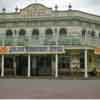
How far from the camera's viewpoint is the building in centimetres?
3275

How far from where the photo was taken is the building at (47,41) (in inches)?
1289

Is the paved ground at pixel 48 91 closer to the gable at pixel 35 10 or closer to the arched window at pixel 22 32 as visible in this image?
the gable at pixel 35 10

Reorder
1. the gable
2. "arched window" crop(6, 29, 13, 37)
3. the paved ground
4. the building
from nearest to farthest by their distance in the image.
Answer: the paved ground < the building < the gable < "arched window" crop(6, 29, 13, 37)

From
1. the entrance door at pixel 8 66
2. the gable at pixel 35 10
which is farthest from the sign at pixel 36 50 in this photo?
the gable at pixel 35 10

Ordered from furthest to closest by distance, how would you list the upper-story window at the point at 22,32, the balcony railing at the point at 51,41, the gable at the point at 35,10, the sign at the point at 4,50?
the upper-story window at the point at 22,32
the gable at the point at 35,10
the balcony railing at the point at 51,41
the sign at the point at 4,50

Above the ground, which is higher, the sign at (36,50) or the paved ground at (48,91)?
the sign at (36,50)

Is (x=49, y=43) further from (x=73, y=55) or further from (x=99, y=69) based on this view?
(x=99, y=69)

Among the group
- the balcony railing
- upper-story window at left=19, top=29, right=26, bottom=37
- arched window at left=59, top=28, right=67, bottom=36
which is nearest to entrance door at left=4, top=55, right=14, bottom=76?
the balcony railing

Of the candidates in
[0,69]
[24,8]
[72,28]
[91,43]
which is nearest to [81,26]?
[72,28]

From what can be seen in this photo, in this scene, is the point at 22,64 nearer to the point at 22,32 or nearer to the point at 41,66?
the point at 41,66

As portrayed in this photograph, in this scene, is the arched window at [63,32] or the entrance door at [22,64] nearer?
the entrance door at [22,64]

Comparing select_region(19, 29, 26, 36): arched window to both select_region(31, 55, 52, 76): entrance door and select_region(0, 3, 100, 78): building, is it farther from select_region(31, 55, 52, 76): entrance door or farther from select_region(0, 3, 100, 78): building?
select_region(31, 55, 52, 76): entrance door

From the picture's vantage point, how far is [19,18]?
37.5 m

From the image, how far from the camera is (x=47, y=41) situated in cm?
3431
